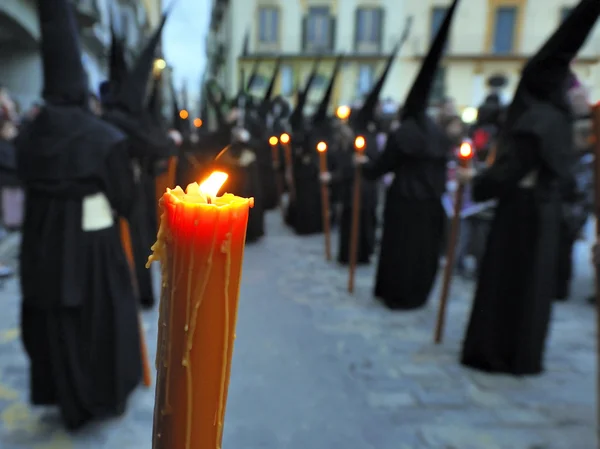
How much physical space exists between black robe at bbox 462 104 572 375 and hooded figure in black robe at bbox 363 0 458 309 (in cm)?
121

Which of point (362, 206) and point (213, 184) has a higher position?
point (213, 184)

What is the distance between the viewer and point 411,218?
16.8 feet

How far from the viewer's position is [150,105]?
15.9 feet

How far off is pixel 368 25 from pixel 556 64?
25873mm

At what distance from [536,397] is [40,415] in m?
2.91

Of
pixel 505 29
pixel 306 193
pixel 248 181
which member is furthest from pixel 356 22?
pixel 248 181

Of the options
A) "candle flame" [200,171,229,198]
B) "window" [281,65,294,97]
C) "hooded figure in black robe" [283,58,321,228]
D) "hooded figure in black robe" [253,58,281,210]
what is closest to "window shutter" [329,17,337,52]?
"window" [281,65,294,97]

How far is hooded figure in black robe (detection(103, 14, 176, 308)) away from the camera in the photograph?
142 inches

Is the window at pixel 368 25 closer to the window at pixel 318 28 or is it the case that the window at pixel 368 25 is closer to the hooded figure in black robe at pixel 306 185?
the window at pixel 318 28

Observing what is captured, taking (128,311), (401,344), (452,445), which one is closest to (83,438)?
(128,311)

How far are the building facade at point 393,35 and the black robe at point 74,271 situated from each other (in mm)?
24469

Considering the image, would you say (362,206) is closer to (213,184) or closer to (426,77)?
(426,77)

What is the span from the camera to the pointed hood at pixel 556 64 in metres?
2.73

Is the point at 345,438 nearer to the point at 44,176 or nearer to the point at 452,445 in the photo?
the point at 452,445
